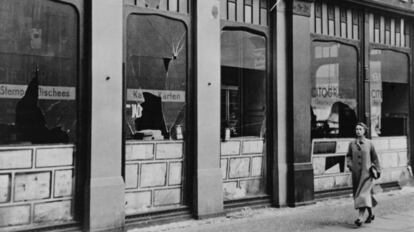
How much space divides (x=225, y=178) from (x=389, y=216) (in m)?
3.36

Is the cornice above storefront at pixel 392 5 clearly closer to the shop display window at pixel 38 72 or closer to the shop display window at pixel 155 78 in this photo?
the shop display window at pixel 155 78

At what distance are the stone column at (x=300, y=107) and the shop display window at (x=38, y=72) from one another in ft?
16.9

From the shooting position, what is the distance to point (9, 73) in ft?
24.0

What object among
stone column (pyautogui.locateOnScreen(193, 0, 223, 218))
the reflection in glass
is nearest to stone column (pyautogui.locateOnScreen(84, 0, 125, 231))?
stone column (pyautogui.locateOnScreen(193, 0, 223, 218))

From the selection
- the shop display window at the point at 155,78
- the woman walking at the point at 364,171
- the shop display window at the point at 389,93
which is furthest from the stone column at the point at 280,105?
the shop display window at the point at 389,93

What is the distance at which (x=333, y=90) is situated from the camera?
12555 mm

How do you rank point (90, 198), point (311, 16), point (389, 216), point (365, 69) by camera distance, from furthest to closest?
1. point (365, 69)
2. point (311, 16)
3. point (389, 216)
4. point (90, 198)

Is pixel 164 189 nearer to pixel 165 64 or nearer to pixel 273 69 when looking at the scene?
pixel 165 64

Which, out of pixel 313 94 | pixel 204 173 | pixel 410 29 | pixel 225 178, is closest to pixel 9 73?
pixel 204 173

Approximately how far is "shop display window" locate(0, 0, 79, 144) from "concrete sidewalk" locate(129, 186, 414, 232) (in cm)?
233

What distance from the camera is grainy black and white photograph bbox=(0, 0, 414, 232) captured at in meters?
7.59

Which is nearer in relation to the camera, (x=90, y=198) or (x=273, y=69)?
(x=90, y=198)

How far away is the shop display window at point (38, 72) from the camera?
24.0 feet

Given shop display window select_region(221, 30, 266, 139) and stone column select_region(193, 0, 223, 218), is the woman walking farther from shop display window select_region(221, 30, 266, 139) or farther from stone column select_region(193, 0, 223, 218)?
stone column select_region(193, 0, 223, 218)
